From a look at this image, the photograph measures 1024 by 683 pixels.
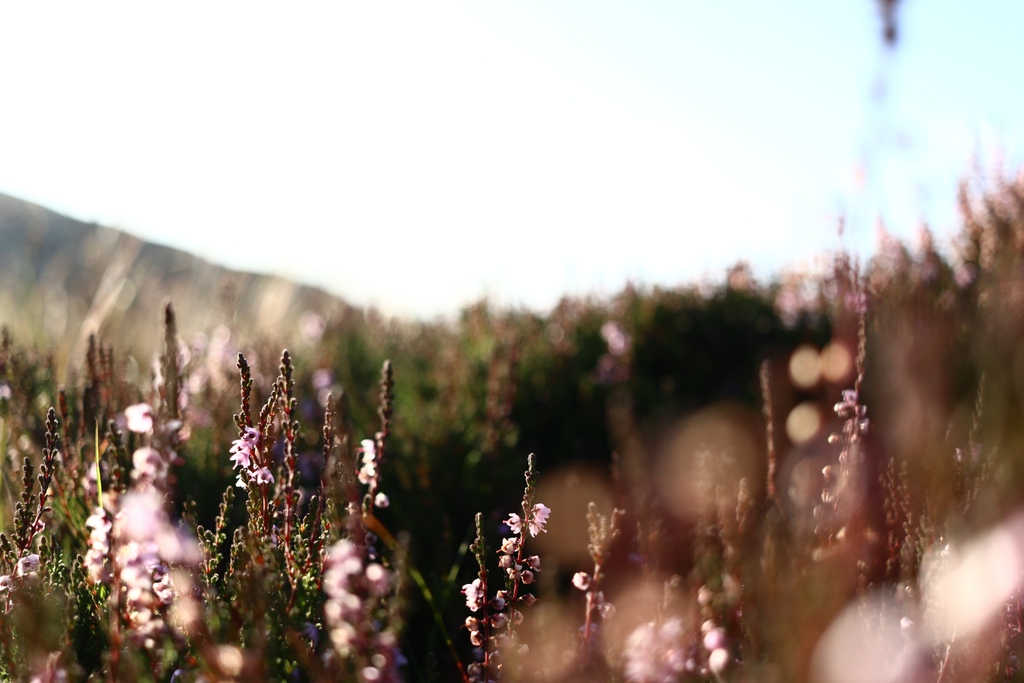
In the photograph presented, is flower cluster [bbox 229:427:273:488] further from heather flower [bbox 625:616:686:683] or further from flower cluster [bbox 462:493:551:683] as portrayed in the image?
heather flower [bbox 625:616:686:683]

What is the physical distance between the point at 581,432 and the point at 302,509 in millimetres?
2069

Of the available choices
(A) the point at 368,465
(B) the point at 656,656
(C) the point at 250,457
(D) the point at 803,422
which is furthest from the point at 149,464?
(D) the point at 803,422

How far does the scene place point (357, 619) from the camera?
4.16 ft

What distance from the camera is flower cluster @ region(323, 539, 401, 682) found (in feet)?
4.13

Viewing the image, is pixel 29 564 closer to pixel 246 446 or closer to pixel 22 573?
pixel 22 573

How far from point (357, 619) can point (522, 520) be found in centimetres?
80

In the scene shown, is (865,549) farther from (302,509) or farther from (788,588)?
(302,509)

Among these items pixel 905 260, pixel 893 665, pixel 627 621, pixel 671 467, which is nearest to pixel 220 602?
pixel 627 621

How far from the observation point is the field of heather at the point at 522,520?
5.40 feet

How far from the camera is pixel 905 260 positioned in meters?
5.04

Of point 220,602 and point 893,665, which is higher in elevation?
point 220,602

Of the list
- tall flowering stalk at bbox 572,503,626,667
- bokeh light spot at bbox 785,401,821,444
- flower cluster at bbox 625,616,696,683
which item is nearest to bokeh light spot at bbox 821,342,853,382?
bokeh light spot at bbox 785,401,821,444

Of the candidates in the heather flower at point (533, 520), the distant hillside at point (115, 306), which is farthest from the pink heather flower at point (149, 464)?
the distant hillside at point (115, 306)

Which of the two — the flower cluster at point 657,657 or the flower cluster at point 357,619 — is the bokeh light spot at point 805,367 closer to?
the flower cluster at point 657,657
